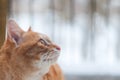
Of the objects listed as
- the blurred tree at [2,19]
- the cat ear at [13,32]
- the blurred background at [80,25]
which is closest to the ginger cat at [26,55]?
the cat ear at [13,32]

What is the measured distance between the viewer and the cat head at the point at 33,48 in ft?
2.04

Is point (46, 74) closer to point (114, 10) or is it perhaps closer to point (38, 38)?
point (38, 38)

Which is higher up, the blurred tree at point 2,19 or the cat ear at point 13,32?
the cat ear at point 13,32

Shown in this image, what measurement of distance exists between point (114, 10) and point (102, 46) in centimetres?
19

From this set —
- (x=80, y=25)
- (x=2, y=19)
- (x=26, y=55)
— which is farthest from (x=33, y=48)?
(x=80, y=25)

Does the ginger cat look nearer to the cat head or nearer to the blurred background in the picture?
the cat head

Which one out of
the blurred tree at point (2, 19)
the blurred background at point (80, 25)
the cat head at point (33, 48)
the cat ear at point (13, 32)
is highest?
the cat ear at point (13, 32)

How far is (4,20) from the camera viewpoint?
1026 millimetres

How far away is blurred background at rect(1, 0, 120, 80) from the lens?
5.91 feet

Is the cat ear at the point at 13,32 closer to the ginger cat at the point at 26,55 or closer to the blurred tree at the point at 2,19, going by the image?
the ginger cat at the point at 26,55

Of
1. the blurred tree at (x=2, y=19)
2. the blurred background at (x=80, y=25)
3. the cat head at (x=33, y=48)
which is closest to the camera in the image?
the cat head at (x=33, y=48)

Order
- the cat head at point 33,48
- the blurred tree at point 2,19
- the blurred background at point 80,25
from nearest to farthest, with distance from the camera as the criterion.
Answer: the cat head at point 33,48 → the blurred tree at point 2,19 → the blurred background at point 80,25

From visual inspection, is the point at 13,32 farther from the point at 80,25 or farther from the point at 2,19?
the point at 80,25

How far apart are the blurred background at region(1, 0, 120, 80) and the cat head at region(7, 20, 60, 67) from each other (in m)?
1.13
